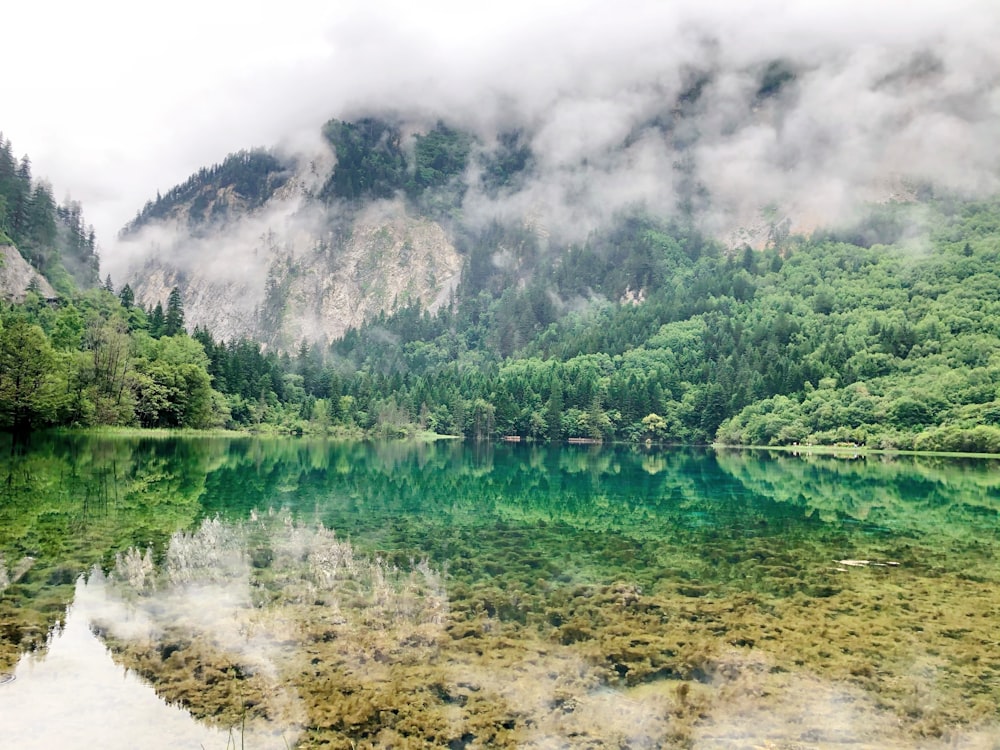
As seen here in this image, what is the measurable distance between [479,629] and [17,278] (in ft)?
465

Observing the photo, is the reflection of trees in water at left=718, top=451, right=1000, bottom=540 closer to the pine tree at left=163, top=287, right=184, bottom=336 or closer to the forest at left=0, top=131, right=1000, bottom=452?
the forest at left=0, top=131, right=1000, bottom=452

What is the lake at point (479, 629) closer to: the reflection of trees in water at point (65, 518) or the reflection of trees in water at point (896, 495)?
the reflection of trees in water at point (65, 518)

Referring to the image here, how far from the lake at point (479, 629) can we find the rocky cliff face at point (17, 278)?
109 m

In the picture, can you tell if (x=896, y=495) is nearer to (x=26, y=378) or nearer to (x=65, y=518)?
(x=65, y=518)

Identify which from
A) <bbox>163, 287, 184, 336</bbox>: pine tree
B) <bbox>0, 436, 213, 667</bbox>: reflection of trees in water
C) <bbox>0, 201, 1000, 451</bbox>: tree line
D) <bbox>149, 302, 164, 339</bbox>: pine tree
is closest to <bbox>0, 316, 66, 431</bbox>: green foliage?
<bbox>0, 201, 1000, 451</bbox>: tree line

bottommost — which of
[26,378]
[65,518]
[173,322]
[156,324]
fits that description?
[65,518]

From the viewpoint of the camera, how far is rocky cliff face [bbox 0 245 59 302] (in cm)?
11746

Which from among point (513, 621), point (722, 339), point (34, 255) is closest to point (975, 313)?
point (722, 339)

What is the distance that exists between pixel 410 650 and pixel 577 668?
303 centimetres

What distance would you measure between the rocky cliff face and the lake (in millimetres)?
108779

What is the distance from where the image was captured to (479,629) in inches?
546

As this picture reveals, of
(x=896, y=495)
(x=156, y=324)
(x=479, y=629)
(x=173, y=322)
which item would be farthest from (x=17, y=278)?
(x=479, y=629)

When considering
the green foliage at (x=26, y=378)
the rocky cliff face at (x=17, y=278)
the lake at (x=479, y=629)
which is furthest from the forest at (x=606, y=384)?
the lake at (x=479, y=629)

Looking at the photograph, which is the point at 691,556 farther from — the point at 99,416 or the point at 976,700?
the point at 99,416
